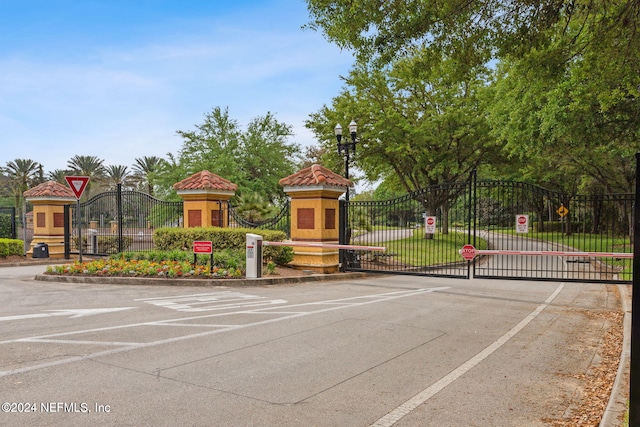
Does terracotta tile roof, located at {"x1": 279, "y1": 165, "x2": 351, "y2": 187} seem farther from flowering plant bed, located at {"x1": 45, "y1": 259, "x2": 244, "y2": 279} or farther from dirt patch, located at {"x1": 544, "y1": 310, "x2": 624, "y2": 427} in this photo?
dirt patch, located at {"x1": 544, "y1": 310, "x2": 624, "y2": 427}

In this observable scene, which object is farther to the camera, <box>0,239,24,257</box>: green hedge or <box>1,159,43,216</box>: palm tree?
<box>1,159,43,216</box>: palm tree

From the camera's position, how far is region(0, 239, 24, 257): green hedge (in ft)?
66.6

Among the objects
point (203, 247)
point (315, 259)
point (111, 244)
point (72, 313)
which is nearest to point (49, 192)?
point (111, 244)

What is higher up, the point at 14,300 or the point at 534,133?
the point at 534,133

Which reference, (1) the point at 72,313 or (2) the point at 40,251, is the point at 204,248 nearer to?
(1) the point at 72,313

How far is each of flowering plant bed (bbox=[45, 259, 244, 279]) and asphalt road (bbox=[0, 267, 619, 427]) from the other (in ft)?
7.48

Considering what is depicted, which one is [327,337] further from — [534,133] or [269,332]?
[534,133]

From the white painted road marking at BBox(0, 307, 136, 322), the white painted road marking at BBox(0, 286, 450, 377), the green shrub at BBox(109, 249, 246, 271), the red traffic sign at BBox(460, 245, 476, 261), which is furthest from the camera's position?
the green shrub at BBox(109, 249, 246, 271)

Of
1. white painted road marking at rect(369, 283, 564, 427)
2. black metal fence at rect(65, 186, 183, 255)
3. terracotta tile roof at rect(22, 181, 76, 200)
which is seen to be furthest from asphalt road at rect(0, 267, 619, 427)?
terracotta tile roof at rect(22, 181, 76, 200)

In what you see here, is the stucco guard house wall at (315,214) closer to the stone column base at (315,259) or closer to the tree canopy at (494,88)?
the stone column base at (315,259)

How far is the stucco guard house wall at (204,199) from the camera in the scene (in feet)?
59.7

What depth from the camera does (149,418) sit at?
4.32 m

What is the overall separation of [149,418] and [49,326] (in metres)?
4.51

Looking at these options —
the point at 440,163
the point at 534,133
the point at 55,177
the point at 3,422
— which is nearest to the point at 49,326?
the point at 3,422
